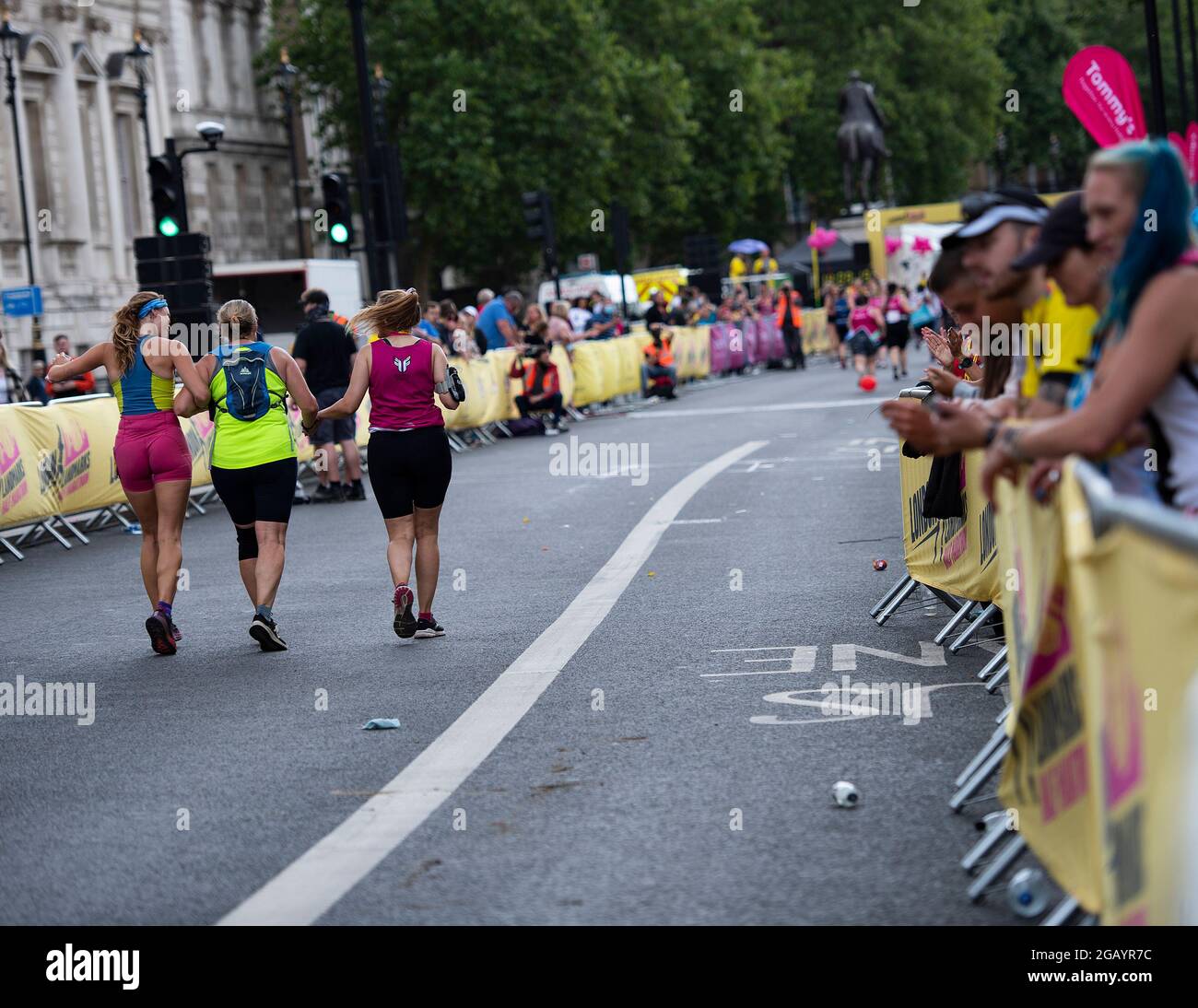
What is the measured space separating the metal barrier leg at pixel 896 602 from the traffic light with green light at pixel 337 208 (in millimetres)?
16763

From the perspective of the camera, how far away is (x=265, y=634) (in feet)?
34.4

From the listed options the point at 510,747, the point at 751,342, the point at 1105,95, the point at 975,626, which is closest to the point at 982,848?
the point at 510,747

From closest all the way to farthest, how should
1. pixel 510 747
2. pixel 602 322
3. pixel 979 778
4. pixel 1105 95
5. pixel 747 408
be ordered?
pixel 979 778 → pixel 510 747 → pixel 1105 95 → pixel 747 408 → pixel 602 322

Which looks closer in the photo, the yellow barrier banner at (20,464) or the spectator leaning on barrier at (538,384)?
the yellow barrier banner at (20,464)

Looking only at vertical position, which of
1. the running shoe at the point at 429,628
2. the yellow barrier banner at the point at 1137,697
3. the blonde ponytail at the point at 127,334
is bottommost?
the running shoe at the point at 429,628

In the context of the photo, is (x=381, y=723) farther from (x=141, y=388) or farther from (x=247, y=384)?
(x=141, y=388)

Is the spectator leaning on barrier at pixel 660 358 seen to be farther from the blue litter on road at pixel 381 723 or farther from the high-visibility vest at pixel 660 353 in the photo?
the blue litter on road at pixel 381 723

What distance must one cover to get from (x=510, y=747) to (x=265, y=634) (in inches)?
126

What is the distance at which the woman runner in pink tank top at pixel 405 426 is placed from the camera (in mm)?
10516

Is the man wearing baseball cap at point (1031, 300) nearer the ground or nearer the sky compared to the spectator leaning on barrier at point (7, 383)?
nearer the sky

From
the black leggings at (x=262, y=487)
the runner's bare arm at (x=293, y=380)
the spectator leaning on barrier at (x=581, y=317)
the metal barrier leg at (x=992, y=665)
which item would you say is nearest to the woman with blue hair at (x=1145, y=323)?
the metal barrier leg at (x=992, y=665)

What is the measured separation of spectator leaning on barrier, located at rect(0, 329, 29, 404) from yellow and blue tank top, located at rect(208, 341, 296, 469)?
10.7 metres
